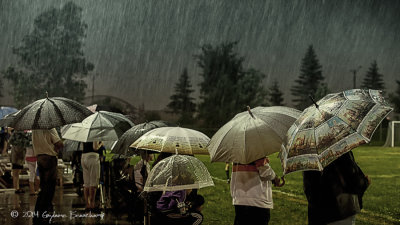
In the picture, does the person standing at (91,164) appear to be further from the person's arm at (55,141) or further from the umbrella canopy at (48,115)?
the umbrella canopy at (48,115)

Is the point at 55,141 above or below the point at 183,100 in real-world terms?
below

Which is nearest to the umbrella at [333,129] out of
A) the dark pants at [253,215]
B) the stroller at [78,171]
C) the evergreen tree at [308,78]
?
the dark pants at [253,215]

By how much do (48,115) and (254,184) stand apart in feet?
12.9

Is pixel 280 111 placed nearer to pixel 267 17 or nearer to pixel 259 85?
pixel 259 85

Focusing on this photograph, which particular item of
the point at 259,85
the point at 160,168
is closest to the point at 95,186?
the point at 160,168

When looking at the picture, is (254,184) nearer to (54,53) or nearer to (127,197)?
(127,197)

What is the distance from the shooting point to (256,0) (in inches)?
4395

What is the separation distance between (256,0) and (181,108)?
39.7 metres

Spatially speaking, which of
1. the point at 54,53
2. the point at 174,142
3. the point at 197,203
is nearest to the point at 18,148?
the point at 174,142

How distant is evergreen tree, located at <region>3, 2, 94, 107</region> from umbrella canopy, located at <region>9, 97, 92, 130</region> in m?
57.9

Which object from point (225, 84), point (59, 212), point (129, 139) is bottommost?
point (59, 212)

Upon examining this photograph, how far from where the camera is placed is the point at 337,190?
15.9ft

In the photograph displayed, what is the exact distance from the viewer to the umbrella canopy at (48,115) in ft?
27.1

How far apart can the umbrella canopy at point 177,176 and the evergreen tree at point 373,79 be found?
84281 millimetres
